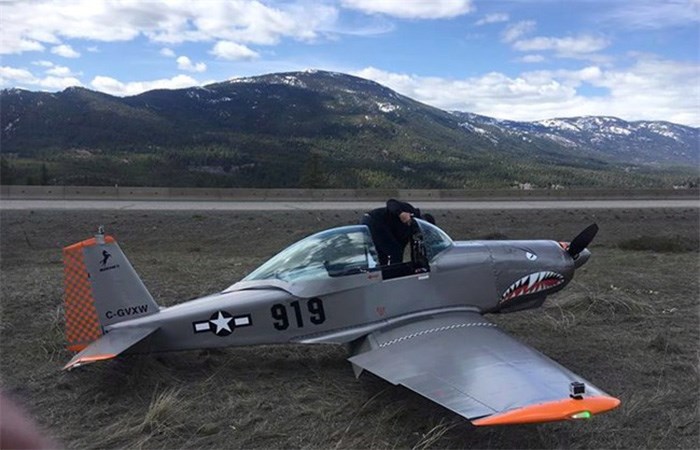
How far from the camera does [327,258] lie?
21.3ft

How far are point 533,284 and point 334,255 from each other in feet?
8.96

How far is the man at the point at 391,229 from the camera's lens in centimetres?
679

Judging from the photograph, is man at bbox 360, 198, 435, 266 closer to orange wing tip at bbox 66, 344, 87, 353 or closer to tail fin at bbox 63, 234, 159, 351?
tail fin at bbox 63, 234, 159, 351

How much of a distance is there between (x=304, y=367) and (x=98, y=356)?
2.25 meters

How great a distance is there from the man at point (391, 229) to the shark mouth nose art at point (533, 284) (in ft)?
4.89

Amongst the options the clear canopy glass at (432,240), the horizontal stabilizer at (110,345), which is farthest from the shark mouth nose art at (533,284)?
the horizontal stabilizer at (110,345)

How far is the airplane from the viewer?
5492mm

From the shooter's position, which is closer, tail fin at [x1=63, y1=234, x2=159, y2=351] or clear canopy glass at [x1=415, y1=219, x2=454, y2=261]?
tail fin at [x1=63, y1=234, x2=159, y2=351]

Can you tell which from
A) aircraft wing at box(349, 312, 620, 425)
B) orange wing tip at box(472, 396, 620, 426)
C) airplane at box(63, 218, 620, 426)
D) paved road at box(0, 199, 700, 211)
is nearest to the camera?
orange wing tip at box(472, 396, 620, 426)

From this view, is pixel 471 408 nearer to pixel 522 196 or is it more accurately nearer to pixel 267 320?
pixel 267 320

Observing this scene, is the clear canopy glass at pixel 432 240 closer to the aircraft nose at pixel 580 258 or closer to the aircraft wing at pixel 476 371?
the aircraft wing at pixel 476 371

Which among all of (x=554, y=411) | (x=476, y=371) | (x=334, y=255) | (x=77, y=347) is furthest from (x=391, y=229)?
(x=77, y=347)

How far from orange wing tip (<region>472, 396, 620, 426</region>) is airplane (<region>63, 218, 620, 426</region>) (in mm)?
692

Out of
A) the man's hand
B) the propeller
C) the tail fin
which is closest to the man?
the man's hand
